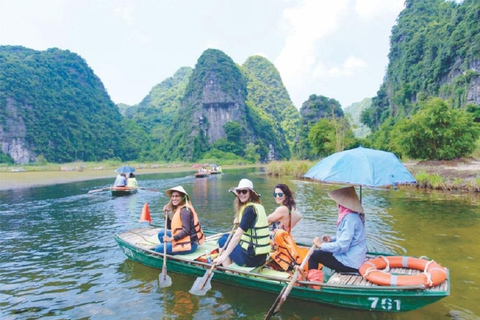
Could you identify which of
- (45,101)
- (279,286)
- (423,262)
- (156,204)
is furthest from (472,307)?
(45,101)

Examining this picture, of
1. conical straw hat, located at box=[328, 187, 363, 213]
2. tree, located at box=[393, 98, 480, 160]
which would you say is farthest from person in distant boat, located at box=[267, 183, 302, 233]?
tree, located at box=[393, 98, 480, 160]

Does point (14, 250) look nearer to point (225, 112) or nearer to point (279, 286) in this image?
point (279, 286)

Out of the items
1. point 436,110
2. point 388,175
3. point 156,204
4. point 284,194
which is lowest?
point 156,204

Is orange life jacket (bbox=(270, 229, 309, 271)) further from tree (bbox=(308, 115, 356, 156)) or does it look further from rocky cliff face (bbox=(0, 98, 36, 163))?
rocky cliff face (bbox=(0, 98, 36, 163))

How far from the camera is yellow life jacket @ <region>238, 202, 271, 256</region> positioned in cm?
562

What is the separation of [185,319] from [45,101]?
342 ft

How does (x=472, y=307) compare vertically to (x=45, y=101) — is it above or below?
below

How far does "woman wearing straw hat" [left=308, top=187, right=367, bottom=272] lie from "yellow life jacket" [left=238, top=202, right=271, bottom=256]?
34.9 inches

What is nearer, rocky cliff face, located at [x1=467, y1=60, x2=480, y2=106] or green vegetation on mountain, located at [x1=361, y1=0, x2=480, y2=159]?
green vegetation on mountain, located at [x1=361, y1=0, x2=480, y2=159]

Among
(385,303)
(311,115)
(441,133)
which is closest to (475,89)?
(441,133)

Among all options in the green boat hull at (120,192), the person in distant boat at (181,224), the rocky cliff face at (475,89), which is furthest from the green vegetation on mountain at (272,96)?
the person in distant boat at (181,224)

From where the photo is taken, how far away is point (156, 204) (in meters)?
18.1

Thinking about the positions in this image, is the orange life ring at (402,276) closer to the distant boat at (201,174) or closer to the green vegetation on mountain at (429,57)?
the distant boat at (201,174)

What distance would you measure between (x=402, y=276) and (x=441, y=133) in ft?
76.9
